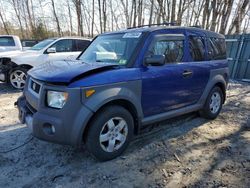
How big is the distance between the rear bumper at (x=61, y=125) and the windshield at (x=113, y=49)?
1.11 m

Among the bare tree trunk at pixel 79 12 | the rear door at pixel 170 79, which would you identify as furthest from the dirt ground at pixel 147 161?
the bare tree trunk at pixel 79 12

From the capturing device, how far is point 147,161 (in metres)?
3.34

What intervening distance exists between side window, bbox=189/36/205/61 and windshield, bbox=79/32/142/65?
1.22m

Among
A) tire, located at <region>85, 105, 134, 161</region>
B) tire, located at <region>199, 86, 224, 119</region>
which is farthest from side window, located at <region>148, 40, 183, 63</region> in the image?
tire, located at <region>199, 86, 224, 119</region>

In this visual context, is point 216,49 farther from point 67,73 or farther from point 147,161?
point 67,73

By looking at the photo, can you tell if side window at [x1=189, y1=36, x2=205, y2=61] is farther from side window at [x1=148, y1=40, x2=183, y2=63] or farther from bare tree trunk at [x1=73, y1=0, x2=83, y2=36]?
bare tree trunk at [x1=73, y1=0, x2=83, y2=36]

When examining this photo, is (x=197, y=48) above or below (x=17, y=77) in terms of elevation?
above

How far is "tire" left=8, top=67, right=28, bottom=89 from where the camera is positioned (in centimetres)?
760

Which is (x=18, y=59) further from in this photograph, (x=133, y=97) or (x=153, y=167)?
(x=153, y=167)

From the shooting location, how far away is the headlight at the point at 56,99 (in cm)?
280

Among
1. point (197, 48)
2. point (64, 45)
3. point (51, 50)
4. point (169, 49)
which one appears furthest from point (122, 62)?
point (64, 45)

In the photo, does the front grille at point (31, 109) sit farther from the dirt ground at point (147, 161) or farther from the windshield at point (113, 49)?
the windshield at point (113, 49)

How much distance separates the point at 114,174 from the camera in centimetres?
302

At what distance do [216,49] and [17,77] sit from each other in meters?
6.08
